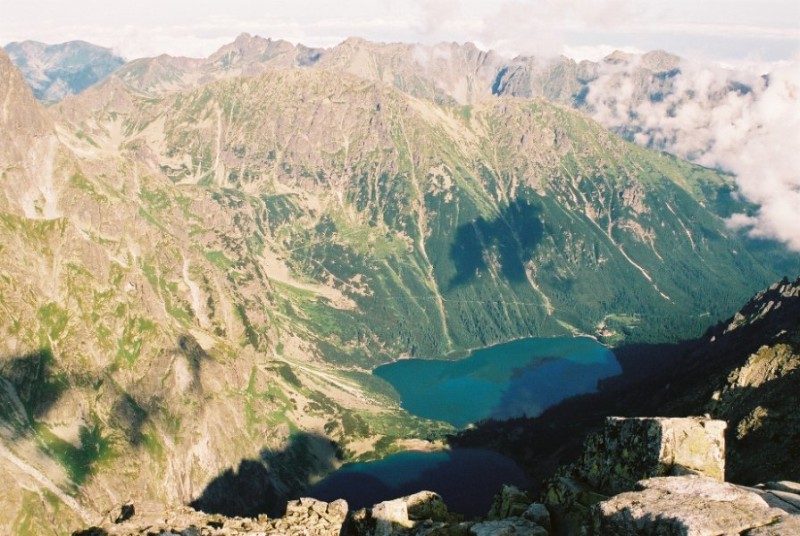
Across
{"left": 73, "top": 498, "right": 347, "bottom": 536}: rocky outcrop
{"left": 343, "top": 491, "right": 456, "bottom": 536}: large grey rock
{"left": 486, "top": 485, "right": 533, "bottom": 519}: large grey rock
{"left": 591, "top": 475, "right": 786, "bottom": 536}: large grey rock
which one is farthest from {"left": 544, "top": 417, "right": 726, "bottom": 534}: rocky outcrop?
{"left": 73, "top": 498, "right": 347, "bottom": 536}: rocky outcrop

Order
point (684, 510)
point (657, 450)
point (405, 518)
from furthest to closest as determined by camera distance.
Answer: point (405, 518) → point (657, 450) → point (684, 510)

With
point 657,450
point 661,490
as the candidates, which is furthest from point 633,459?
point 661,490

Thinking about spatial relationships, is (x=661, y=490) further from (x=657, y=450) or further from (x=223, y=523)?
(x=223, y=523)

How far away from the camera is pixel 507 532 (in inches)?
1272

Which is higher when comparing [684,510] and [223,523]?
[684,510]

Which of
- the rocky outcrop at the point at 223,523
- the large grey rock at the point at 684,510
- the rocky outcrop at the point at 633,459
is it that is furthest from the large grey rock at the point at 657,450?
the rocky outcrop at the point at 223,523

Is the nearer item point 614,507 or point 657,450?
point 614,507

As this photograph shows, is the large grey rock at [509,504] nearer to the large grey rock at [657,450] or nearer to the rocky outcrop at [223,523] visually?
the large grey rock at [657,450]

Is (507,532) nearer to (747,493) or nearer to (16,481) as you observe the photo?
(747,493)

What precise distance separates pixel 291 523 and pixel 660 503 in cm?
3619

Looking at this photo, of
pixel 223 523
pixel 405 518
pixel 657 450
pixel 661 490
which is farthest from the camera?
pixel 223 523

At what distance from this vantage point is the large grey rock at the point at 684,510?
21.7 metres

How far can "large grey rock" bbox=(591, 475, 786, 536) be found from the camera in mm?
21655

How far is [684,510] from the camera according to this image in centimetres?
2259
